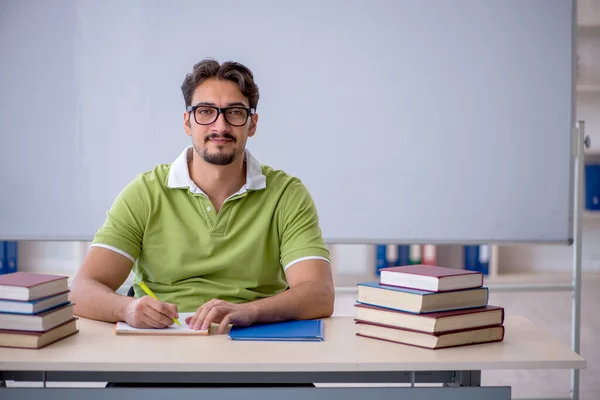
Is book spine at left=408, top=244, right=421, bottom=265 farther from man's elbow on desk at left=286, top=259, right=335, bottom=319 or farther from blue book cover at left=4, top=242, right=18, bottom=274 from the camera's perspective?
man's elbow on desk at left=286, top=259, right=335, bottom=319

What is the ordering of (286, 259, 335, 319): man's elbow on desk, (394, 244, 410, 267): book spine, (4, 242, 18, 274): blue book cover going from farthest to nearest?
(394, 244, 410, 267): book spine → (4, 242, 18, 274): blue book cover → (286, 259, 335, 319): man's elbow on desk

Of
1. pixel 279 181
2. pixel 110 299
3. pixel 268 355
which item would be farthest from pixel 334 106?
pixel 268 355

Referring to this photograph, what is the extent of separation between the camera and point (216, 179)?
241 cm

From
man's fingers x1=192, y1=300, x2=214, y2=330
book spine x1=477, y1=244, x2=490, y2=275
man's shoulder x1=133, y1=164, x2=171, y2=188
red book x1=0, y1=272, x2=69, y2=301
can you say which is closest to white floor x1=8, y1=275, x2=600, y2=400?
book spine x1=477, y1=244, x2=490, y2=275

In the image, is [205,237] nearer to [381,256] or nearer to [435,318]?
[435,318]

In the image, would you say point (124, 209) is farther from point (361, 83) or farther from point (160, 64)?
point (361, 83)

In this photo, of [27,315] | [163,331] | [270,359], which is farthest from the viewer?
[163,331]

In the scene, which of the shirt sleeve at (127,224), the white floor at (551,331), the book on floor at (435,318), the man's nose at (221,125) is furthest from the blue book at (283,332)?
the white floor at (551,331)

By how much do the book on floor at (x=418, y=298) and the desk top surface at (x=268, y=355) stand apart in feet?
0.31

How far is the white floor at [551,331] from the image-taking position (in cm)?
375

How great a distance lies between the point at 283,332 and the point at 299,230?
21.0 inches

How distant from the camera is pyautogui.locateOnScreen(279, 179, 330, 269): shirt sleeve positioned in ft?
7.55

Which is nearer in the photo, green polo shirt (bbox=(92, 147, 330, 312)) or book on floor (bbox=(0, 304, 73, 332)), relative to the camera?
book on floor (bbox=(0, 304, 73, 332))

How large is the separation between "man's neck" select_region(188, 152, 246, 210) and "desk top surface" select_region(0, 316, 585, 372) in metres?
0.67
